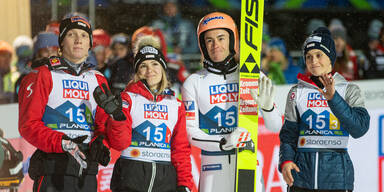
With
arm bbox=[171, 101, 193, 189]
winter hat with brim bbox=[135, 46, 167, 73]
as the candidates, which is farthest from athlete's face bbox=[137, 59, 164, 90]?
arm bbox=[171, 101, 193, 189]

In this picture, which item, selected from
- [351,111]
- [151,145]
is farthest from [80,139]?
[351,111]

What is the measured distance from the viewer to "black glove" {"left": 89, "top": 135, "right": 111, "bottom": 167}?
3.28 m

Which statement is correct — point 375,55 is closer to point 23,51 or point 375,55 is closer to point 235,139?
point 235,139

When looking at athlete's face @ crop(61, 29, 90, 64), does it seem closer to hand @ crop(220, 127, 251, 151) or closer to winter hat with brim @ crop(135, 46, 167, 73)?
winter hat with brim @ crop(135, 46, 167, 73)

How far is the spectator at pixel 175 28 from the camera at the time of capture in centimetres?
507

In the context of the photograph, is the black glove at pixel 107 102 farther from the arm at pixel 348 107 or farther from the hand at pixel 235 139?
the arm at pixel 348 107

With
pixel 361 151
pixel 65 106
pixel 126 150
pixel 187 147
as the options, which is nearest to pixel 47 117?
pixel 65 106

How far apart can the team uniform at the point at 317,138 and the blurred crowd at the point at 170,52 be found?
101 centimetres

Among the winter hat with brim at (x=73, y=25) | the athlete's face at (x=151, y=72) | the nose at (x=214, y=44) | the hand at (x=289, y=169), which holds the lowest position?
the hand at (x=289, y=169)

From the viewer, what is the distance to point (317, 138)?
3830 millimetres

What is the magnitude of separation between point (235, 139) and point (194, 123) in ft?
0.95

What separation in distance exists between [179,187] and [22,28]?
1716mm

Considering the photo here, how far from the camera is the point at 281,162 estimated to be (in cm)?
385

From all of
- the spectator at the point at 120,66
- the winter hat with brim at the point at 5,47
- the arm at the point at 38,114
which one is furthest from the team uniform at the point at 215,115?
the winter hat with brim at the point at 5,47
